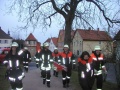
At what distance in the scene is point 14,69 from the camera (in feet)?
31.4

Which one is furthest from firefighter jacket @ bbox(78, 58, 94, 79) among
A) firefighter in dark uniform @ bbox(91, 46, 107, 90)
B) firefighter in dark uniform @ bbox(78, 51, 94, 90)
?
firefighter in dark uniform @ bbox(91, 46, 107, 90)

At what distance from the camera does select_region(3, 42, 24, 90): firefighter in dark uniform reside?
953 centimetres

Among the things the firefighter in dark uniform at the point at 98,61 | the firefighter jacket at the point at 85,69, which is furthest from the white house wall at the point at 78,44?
the firefighter jacket at the point at 85,69

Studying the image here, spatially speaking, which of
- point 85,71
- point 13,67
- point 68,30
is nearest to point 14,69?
point 13,67

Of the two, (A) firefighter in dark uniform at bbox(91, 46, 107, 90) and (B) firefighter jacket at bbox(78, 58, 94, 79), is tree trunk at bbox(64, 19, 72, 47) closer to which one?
(A) firefighter in dark uniform at bbox(91, 46, 107, 90)

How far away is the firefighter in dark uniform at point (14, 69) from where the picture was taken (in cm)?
953

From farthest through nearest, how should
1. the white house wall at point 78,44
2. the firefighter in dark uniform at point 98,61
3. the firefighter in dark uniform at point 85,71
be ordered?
the white house wall at point 78,44
the firefighter in dark uniform at point 98,61
the firefighter in dark uniform at point 85,71

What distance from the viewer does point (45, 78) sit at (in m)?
14.0

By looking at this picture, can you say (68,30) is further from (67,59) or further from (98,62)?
(98,62)

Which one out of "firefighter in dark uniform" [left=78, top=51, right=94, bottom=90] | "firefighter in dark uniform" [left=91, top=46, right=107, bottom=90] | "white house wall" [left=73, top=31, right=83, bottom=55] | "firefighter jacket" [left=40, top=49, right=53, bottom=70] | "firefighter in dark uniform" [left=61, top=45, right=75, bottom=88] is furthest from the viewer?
"white house wall" [left=73, top=31, right=83, bottom=55]

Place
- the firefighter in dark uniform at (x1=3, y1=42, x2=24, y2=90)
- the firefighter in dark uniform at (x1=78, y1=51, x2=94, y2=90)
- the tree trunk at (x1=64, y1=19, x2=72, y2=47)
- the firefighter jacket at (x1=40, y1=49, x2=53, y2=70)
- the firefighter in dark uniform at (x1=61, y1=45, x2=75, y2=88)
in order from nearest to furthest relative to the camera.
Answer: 1. the firefighter in dark uniform at (x1=78, y1=51, x2=94, y2=90)
2. the firefighter in dark uniform at (x1=3, y1=42, x2=24, y2=90)
3. the firefighter in dark uniform at (x1=61, y1=45, x2=75, y2=88)
4. the firefighter jacket at (x1=40, y1=49, x2=53, y2=70)
5. the tree trunk at (x1=64, y1=19, x2=72, y2=47)

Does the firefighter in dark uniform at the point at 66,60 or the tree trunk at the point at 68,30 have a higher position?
the tree trunk at the point at 68,30

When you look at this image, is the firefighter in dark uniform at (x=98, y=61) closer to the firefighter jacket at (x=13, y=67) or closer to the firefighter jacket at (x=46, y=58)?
the firefighter jacket at (x=46, y=58)

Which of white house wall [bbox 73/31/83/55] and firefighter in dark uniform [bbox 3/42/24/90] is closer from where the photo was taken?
firefighter in dark uniform [bbox 3/42/24/90]
